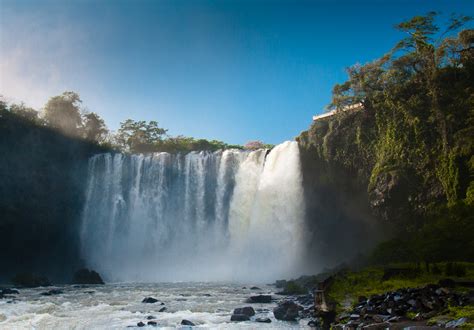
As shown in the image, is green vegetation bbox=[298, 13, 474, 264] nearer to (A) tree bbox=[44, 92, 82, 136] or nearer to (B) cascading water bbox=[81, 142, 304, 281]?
(B) cascading water bbox=[81, 142, 304, 281]

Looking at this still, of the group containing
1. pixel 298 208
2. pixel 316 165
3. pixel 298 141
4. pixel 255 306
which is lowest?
pixel 255 306

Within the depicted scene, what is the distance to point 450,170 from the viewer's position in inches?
1144

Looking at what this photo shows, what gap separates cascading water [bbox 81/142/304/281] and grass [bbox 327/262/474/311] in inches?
781

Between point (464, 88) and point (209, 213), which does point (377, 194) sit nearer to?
point (464, 88)

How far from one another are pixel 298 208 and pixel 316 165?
454 cm

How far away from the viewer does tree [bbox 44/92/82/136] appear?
5659 cm

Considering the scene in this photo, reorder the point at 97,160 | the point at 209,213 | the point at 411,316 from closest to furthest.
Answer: the point at 411,316, the point at 209,213, the point at 97,160

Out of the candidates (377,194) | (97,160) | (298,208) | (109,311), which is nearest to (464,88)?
(377,194)

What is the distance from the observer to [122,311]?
19.3 meters

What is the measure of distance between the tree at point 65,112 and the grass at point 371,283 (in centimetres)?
4599

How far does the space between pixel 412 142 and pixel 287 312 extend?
22126 mm

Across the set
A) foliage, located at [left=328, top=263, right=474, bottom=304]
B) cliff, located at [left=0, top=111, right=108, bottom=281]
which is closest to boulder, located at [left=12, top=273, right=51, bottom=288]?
cliff, located at [left=0, top=111, right=108, bottom=281]

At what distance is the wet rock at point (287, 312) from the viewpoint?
51.2 ft

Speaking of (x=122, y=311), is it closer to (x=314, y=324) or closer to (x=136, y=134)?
(x=314, y=324)
